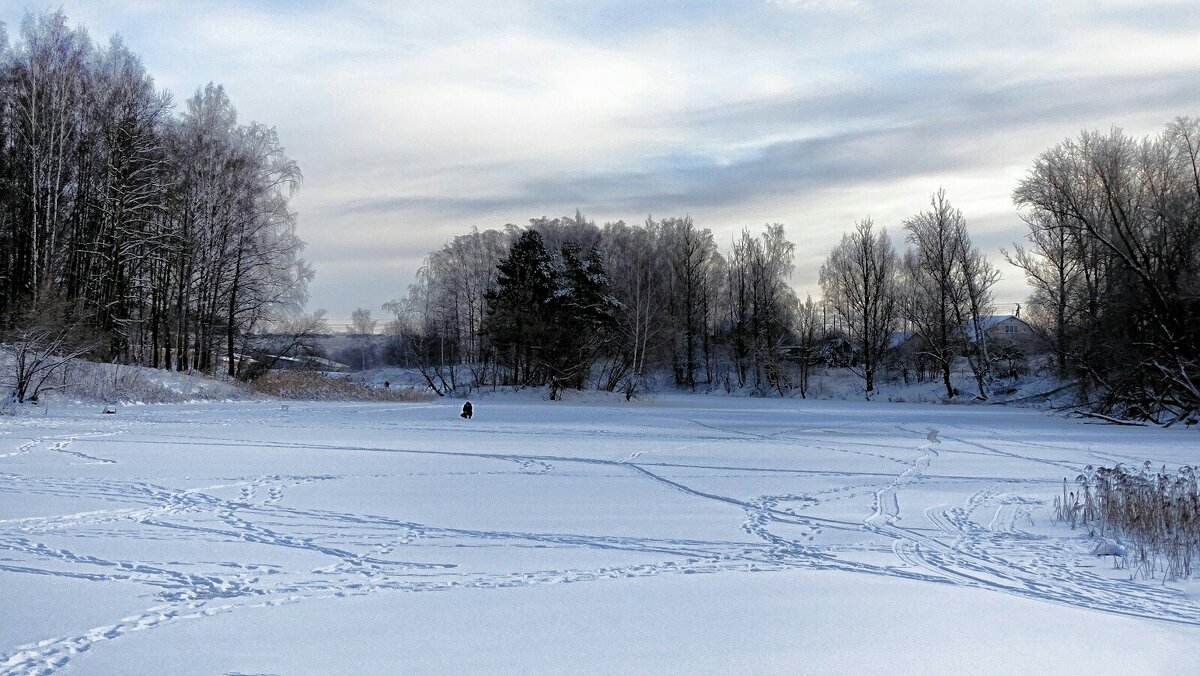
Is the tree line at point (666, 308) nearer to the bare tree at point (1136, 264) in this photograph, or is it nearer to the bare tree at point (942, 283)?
the bare tree at point (942, 283)

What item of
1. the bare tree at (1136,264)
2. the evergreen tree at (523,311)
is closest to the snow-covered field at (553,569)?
the bare tree at (1136,264)

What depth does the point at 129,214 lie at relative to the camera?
88.4 ft

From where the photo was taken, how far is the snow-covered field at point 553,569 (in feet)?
13.8

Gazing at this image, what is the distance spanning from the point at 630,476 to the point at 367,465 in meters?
3.69

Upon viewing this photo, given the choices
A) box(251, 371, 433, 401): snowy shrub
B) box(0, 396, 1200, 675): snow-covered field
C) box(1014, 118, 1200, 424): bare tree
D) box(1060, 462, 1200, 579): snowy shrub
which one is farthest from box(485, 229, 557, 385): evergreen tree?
box(1060, 462, 1200, 579): snowy shrub

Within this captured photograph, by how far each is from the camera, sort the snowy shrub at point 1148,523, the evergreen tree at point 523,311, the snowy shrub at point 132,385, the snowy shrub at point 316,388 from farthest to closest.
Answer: the evergreen tree at point 523,311 < the snowy shrub at point 316,388 < the snowy shrub at point 132,385 < the snowy shrub at point 1148,523

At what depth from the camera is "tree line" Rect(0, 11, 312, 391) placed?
79.5 ft

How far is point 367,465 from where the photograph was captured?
1205cm

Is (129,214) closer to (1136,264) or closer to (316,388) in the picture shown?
(316,388)

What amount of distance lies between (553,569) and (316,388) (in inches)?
1036

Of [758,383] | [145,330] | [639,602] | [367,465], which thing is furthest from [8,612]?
[758,383]

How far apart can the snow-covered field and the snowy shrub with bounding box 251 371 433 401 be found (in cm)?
1607

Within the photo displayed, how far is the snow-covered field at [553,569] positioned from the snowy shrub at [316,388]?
16067mm

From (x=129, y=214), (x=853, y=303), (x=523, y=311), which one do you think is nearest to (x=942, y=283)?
(x=853, y=303)
